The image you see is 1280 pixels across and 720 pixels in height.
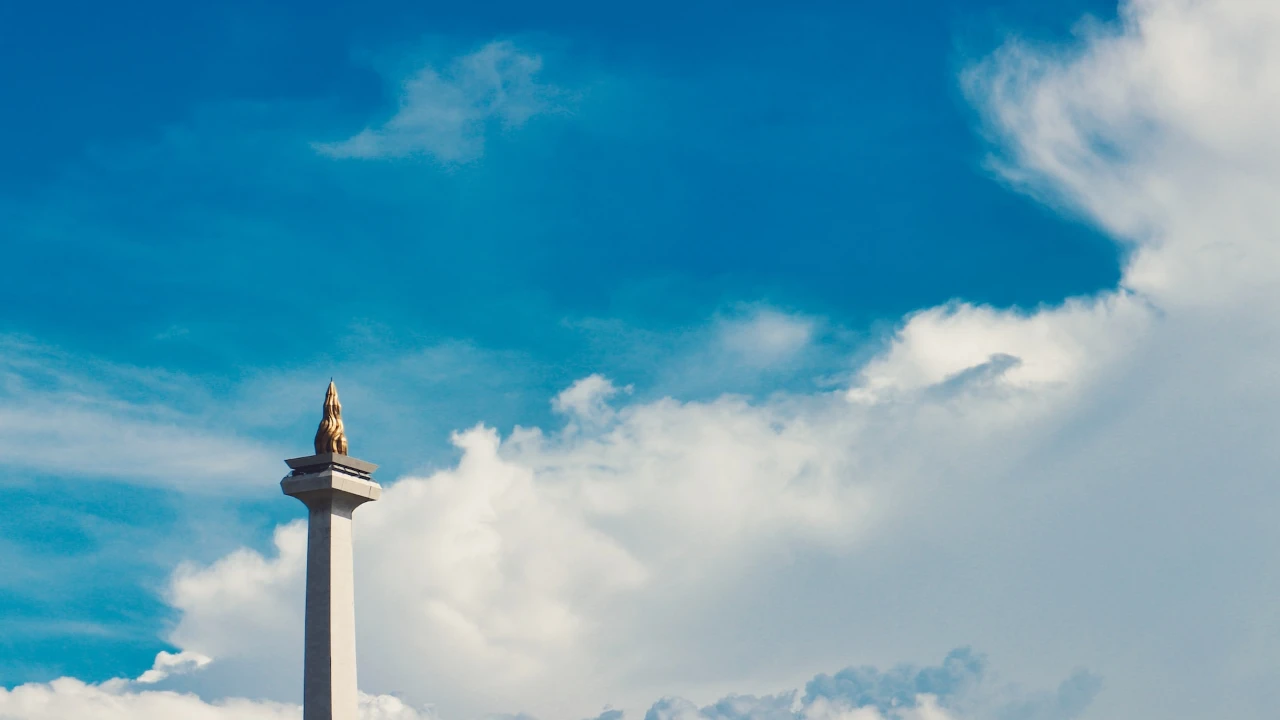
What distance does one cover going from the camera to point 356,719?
70.9m

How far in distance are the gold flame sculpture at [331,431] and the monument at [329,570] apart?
1.4 inches

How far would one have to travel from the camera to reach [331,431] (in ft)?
238

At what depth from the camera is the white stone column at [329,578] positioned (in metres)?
70.1

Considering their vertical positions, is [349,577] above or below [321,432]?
below

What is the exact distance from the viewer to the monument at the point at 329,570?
2758 inches

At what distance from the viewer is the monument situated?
7006 cm

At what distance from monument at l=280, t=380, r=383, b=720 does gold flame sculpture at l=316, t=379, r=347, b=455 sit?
4cm

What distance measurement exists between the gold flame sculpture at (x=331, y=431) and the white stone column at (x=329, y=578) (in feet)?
2.65

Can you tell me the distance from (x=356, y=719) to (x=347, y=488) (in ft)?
27.2

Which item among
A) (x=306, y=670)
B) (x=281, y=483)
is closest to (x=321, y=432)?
(x=281, y=483)

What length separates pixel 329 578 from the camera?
71.0 m

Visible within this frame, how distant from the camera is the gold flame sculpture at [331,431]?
72250 millimetres

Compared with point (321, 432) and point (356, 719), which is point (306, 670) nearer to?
point (356, 719)

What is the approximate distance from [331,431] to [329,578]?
5486 mm
